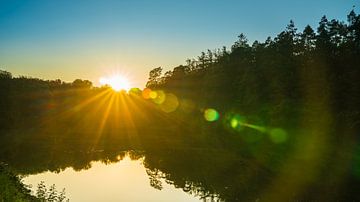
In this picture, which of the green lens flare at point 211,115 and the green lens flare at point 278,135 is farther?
the green lens flare at point 211,115

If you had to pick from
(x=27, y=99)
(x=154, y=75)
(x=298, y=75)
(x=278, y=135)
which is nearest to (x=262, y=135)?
(x=278, y=135)

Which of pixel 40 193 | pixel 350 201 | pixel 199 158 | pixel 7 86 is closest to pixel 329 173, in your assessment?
pixel 350 201

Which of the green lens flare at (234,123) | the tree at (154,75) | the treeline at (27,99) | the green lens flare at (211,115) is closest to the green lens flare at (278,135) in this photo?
the green lens flare at (234,123)

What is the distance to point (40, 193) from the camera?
85.3 ft

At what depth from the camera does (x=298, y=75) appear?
6531 cm

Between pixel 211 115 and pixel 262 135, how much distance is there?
34.8 metres

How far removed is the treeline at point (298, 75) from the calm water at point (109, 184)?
28415mm

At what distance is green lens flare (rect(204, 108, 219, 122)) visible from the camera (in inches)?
3792

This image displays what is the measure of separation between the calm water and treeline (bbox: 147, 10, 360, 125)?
28415mm

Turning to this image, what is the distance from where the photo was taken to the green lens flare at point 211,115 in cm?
9632

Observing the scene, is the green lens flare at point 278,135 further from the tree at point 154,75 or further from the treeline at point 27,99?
the tree at point 154,75

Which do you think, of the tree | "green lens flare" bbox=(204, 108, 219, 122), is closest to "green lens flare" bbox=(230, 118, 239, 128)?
"green lens flare" bbox=(204, 108, 219, 122)

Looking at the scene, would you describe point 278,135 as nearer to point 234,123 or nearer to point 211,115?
point 234,123

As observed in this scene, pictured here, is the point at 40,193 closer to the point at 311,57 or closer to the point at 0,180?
the point at 0,180
